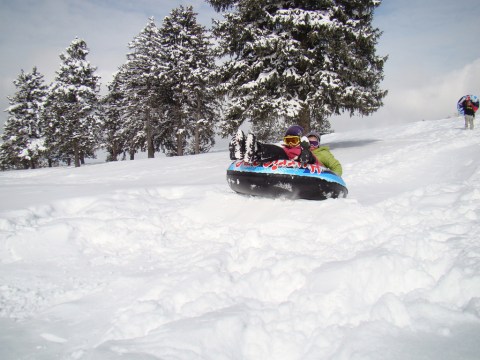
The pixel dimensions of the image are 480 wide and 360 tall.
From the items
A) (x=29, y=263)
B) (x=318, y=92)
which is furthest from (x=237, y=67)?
(x=29, y=263)

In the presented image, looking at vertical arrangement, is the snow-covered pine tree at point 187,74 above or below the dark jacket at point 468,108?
above

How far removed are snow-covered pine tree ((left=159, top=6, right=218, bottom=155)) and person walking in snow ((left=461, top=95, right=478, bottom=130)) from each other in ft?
48.3

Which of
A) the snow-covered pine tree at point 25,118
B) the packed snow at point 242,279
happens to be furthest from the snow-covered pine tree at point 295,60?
the snow-covered pine tree at point 25,118

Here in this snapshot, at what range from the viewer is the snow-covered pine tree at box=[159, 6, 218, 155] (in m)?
22.0

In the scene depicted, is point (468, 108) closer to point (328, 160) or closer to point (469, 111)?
point (469, 111)

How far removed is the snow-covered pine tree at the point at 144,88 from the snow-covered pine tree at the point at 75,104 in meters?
2.50

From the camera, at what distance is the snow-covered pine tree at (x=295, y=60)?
1150 cm

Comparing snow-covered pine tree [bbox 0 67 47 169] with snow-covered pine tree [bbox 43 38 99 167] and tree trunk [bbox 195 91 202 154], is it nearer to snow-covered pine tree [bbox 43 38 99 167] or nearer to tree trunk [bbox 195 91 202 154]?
snow-covered pine tree [bbox 43 38 99 167]

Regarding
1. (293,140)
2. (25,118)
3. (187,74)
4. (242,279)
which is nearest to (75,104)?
(25,118)

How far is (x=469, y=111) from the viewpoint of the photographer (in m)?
13.1

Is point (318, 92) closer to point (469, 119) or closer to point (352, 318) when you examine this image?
point (469, 119)

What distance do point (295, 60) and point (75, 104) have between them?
19140 millimetres

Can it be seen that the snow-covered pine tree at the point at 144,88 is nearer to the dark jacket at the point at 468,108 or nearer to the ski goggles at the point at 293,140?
the dark jacket at the point at 468,108

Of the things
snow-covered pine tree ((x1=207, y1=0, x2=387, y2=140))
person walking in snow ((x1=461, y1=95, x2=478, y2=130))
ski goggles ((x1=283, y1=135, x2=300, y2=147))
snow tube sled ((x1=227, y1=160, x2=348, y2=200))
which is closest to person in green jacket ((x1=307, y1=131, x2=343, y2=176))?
ski goggles ((x1=283, y1=135, x2=300, y2=147))
